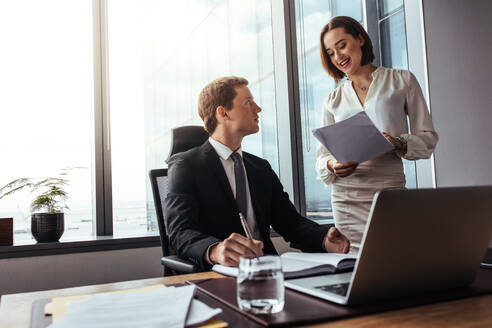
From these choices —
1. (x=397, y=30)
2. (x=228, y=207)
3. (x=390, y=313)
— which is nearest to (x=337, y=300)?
(x=390, y=313)

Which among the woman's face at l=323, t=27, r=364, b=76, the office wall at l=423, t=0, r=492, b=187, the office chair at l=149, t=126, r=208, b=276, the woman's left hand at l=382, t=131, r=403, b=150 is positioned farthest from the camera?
the office wall at l=423, t=0, r=492, b=187

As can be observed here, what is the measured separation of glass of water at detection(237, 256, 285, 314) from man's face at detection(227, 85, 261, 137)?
4.21ft

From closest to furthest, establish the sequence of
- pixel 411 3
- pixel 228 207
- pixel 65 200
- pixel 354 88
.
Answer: pixel 228 207 < pixel 354 88 < pixel 65 200 < pixel 411 3

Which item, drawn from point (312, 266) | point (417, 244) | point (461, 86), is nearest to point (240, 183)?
point (312, 266)

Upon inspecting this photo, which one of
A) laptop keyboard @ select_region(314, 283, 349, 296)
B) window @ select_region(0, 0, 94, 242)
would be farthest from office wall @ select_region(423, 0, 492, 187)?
window @ select_region(0, 0, 94, 242)

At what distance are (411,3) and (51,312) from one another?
11.1ft

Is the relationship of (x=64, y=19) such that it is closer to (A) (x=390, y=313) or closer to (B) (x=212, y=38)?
(B) (x=212, y=38)

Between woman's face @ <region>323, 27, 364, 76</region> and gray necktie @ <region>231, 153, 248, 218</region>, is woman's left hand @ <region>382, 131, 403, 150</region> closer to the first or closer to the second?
woman's face @ <region>323, 27, 364, 76</region>

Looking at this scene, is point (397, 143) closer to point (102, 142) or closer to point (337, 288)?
point (337, 288)

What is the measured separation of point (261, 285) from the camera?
2.24 ft

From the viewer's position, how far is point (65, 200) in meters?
2.61

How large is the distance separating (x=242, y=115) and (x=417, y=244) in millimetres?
1309

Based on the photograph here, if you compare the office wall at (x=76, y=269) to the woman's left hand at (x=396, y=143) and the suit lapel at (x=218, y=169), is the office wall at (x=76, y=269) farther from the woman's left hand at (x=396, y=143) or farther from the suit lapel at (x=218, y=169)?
the woman's left hand at (x=396, y=143)

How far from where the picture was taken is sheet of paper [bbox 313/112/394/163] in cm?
165
